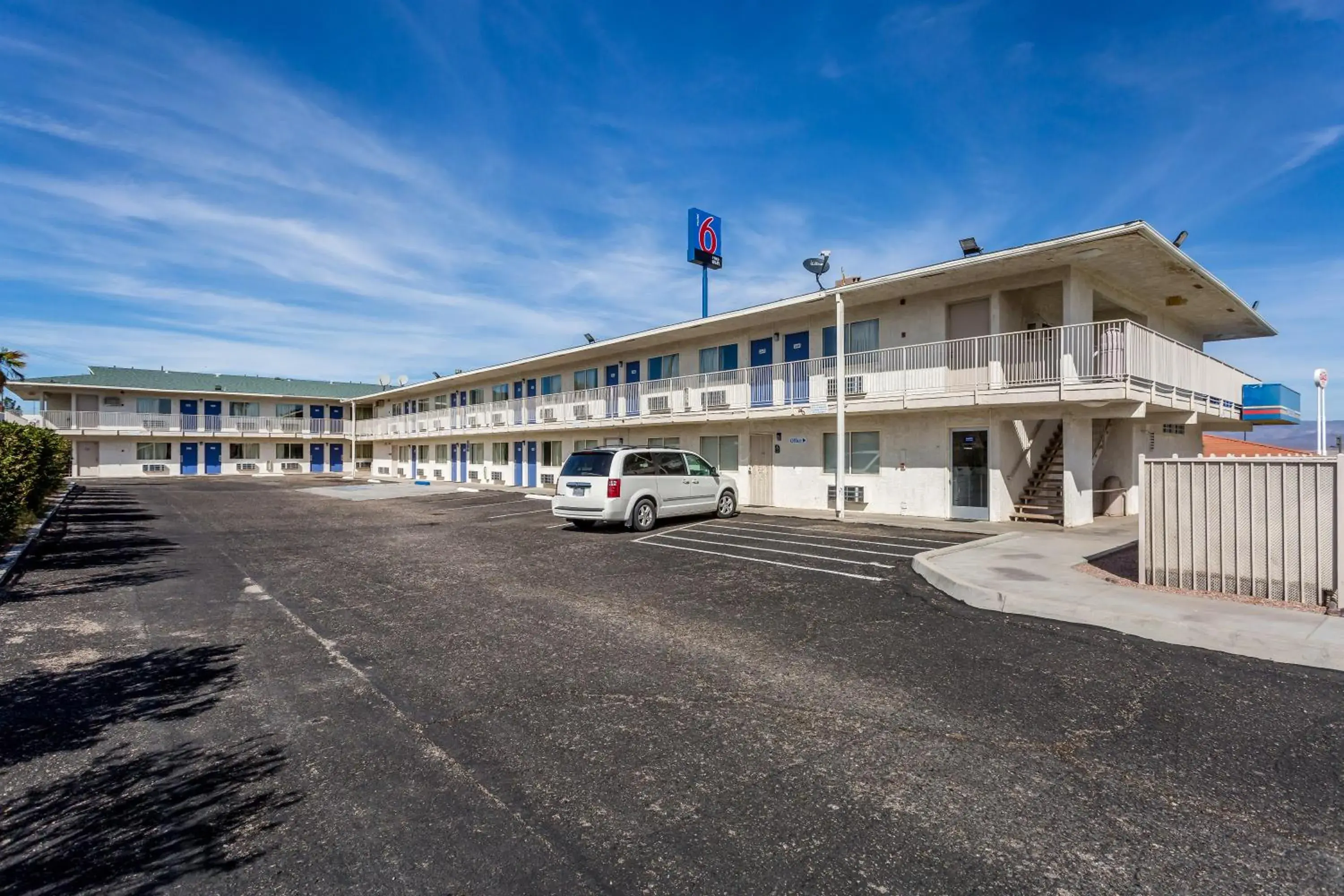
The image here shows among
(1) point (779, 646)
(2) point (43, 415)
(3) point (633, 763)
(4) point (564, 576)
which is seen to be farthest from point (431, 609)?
(2) point (43, 415)

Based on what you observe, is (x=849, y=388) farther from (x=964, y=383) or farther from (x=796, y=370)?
(x=964, y=383)

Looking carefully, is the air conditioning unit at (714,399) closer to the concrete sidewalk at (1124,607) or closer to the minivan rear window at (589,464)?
the minivan rear window at (589,464)

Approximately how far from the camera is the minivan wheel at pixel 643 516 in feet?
47.5

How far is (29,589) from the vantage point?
320 inches

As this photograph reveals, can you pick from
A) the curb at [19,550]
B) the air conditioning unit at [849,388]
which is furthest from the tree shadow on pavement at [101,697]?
the air conditioning unit at [849,388]

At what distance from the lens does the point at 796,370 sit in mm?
19406

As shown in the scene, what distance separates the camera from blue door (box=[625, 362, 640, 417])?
79.7 ft

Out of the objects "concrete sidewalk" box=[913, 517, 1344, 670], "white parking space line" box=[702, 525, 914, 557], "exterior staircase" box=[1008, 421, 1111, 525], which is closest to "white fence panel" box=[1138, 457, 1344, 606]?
"concrete sidewalk" box=[913, 517, 1344, 670]

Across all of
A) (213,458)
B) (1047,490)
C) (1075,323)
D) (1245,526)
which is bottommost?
(1047,490)

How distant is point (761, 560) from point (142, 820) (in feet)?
27.6

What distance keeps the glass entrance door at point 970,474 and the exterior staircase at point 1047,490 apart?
82 centimetres

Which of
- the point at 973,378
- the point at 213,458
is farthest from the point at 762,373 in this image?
the point at 213,458

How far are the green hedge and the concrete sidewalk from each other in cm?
1454

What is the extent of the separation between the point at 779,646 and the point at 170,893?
4.48 m
